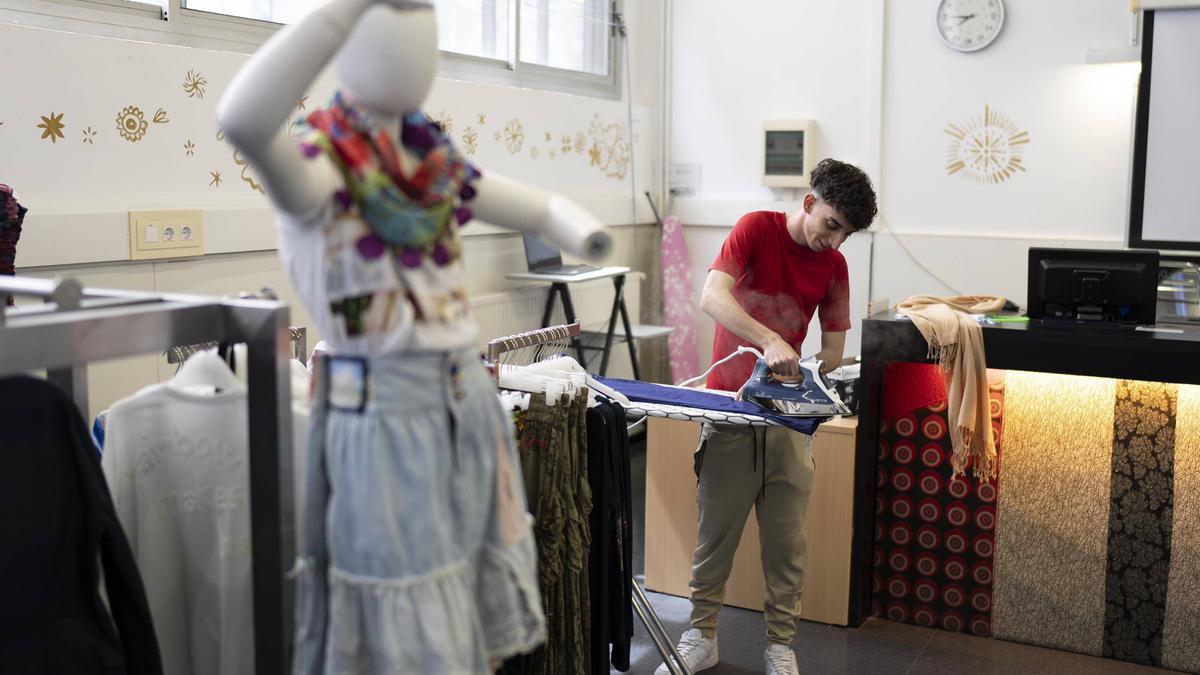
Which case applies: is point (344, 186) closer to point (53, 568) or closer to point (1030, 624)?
point (53, 568)

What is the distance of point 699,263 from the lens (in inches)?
242

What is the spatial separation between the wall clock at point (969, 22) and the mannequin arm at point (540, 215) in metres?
4.41

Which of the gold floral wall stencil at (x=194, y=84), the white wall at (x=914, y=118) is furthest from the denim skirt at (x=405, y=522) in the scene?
the white wall at (x=914, y=118)

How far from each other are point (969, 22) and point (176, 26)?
11.7 feet

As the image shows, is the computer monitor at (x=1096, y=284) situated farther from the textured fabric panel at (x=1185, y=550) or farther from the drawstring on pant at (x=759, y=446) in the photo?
the drawstring on pant at (x=759, y=446)

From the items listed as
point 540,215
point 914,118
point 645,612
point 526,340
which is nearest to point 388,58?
point 540,215

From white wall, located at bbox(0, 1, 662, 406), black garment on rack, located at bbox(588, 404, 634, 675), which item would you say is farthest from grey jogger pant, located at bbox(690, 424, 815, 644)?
white wall, located at bbox(0, 1, 662, 406)

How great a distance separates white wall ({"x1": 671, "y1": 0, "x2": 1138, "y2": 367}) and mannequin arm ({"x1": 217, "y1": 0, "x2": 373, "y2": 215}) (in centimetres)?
455

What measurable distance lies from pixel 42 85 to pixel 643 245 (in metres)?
3.61

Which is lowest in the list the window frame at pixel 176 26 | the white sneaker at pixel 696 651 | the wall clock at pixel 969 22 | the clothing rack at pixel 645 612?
the white sneaker at pixel 696 651

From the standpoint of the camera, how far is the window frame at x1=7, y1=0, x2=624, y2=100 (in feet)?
10.2

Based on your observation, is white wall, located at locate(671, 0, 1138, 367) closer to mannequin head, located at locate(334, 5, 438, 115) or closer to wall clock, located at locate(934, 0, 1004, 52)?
wall clock, located at locate(934, 0, 1004, 52)

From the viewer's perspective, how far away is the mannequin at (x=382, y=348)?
1.19 meters

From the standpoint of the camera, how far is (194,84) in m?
3.41
